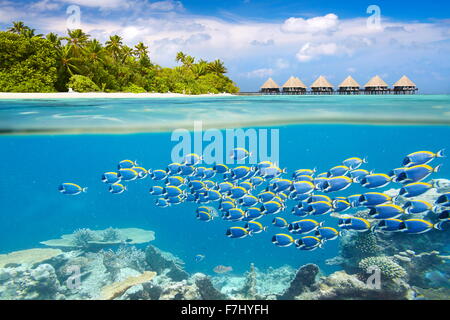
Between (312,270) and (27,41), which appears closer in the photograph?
(312,270)

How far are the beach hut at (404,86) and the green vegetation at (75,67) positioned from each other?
18645 millimetres

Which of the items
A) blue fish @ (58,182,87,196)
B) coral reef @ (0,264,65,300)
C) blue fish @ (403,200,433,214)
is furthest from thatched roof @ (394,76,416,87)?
coral reef @ (0,264,65,300)

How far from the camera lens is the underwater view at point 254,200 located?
5945 mm

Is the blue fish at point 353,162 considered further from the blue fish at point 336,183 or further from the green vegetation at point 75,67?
the green vegetation at point 75,67

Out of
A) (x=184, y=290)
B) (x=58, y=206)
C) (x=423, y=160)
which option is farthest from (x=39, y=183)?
(x=423, y=160)

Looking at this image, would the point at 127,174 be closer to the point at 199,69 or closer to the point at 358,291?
the point at 358,291

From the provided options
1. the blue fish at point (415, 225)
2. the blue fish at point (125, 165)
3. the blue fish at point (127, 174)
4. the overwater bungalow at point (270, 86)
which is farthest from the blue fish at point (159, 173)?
the overwater bungalow at point (270, 86)

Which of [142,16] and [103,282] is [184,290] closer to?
[103,282]

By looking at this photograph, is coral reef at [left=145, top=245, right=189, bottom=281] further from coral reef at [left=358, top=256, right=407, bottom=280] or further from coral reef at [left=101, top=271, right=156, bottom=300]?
coral reef at [left=358, top=256, right=407, bottom=280]

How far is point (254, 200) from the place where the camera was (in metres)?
6.42

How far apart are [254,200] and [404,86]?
29.2 metres

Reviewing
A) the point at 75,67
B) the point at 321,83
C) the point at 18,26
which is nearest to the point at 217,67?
the point at 321,83
